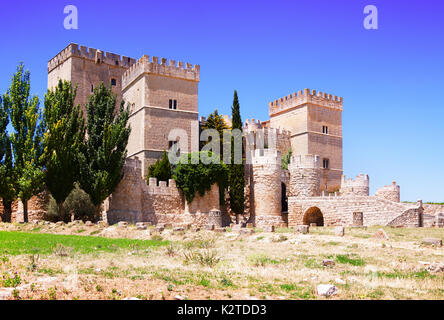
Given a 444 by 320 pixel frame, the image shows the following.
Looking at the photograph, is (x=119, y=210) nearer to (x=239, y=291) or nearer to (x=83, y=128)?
(x=83, y=128)

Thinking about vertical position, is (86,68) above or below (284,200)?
above

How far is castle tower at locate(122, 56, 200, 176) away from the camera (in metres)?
35.0

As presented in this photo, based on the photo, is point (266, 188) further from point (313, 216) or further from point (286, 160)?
point (286, 160)

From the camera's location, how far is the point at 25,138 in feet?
81.1

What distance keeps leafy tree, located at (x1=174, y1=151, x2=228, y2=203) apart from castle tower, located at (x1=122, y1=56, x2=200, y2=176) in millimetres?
4130

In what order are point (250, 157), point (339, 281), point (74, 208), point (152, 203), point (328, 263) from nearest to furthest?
1. point (339, 281)
2. point (328, 263)
3. point (74, 208)
4. point (152, 203)
5. point (250, 157)

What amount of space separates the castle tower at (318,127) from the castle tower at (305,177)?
7886mm

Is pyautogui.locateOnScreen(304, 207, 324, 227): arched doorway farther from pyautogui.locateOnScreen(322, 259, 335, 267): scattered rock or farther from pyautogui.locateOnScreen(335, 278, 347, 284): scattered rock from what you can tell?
pyautogui.locateOnScreen(335, 278, 347, 284): scattered rock

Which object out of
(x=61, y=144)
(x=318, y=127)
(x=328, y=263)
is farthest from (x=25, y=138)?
(x=318, y=127)

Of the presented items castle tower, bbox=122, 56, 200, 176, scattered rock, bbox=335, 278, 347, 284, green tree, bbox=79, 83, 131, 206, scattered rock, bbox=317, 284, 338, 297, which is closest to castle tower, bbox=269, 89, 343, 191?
castle tower, bbox=122, 56, 200, 176

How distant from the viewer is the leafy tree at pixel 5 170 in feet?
79.6

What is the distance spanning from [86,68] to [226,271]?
3354cm

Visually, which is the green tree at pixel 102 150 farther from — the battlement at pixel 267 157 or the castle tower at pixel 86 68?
the castle tower at pixel 86 68

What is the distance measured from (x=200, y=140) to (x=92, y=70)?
10.9 m
